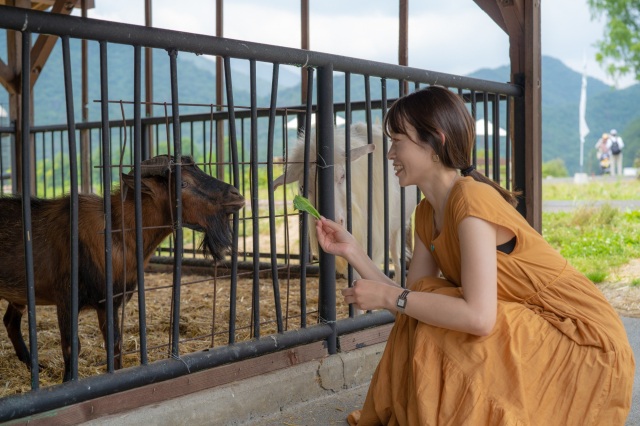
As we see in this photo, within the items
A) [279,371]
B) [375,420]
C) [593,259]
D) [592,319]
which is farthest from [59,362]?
[593,259]

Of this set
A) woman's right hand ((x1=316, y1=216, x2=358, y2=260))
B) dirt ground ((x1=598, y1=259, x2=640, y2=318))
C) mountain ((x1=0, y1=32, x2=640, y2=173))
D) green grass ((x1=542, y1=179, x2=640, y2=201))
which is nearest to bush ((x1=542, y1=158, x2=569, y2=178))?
green grass ((x1=542, y1=179, x2=640, y2=201))

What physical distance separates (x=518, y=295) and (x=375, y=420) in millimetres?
743

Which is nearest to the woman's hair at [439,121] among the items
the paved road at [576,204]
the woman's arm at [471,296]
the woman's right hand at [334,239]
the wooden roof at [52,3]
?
the woman's arm at [471,296]

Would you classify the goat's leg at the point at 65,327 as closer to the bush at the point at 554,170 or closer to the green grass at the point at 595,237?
the green grass at the point at 595,237

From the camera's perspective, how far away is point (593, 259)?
743cm

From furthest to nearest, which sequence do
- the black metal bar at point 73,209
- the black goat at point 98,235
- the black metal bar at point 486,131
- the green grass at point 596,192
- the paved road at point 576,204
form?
1. the green grass at point 596,192
2. the paved road at point 576,204
3. the black metal bar at point 486,131
4. the black goat at point 98,235
5. the black metal bar at point 73,209

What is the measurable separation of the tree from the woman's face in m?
24.8

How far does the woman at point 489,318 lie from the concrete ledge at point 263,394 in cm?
75

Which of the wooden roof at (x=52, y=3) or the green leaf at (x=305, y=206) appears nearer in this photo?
the green leaf at (x=305, y=206)

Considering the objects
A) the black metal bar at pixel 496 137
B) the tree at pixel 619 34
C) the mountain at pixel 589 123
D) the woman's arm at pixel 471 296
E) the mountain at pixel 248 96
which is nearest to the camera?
the woman's arm at pixel 471 296

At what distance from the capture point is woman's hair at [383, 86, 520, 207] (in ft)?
7.80

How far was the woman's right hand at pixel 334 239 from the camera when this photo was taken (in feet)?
8.73

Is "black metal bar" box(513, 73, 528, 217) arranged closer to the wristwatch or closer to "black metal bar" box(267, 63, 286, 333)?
"black metal bar" box(267, 63, 286, 333)

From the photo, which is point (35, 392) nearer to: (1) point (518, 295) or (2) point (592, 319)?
(1) point (518, 295)
